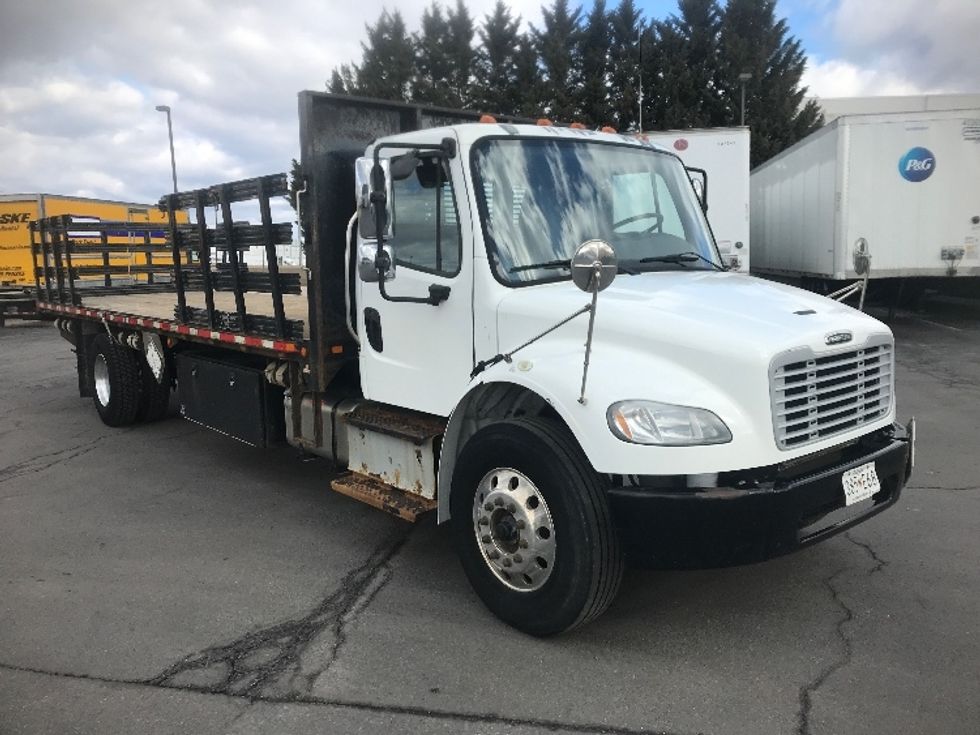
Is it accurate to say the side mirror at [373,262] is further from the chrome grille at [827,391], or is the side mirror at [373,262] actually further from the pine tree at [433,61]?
the pine tree at [433,61]

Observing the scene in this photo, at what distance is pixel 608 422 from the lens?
323 centimetres

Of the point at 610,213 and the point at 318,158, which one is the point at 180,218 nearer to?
the point at 318,158

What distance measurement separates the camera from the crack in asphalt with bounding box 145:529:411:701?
339 centimetres

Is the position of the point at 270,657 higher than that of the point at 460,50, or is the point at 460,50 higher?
the point at 460,50

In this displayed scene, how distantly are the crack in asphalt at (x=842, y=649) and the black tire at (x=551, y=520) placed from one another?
33.5 inches

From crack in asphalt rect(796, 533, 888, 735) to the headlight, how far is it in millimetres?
1077

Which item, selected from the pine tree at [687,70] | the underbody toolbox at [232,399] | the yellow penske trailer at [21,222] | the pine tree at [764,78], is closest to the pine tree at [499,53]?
the pine tree at [687,70]

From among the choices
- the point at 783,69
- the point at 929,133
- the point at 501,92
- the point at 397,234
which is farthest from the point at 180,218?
the point at 783,69

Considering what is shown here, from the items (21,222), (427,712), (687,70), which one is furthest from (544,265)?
(687,70)

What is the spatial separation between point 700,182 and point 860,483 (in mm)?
2546

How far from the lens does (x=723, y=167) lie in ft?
44.4

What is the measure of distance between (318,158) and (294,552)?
7.90ft

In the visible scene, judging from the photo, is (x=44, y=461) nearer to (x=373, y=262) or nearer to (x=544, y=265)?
(x=373, y=262)

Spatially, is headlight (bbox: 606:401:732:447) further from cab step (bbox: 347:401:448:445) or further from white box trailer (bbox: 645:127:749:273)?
white box trailer (bbox: 645:127:749:273)
